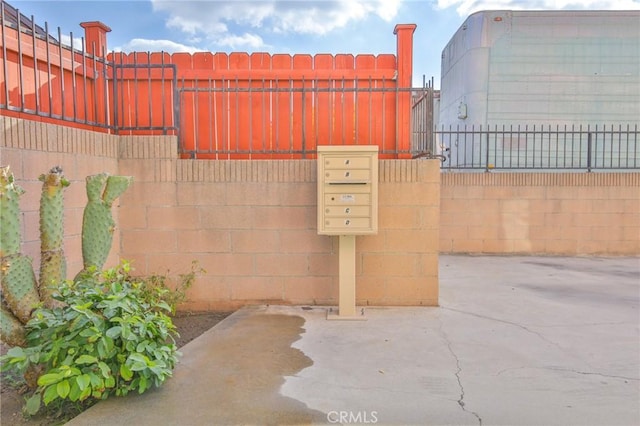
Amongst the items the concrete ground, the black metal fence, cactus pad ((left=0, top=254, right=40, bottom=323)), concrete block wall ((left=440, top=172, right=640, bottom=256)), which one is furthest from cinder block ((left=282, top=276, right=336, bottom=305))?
the black metal fence

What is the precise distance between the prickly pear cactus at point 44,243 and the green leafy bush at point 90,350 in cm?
12

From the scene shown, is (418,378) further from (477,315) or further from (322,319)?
(477,315)

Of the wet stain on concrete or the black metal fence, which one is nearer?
the wet stain on concrete

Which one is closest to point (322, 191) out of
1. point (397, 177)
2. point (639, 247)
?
point (397, 177)

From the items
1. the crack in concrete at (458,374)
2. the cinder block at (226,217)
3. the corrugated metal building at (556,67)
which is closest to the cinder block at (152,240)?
the cinder block at (226,217)

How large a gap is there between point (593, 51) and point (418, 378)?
403 inches

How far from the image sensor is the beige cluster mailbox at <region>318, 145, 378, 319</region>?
15.0 feet

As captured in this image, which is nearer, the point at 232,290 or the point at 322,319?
the point at 322,319

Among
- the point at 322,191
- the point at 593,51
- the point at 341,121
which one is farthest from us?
the point at 593,51

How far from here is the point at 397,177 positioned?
5062 mm

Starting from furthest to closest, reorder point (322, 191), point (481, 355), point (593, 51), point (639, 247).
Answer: point (593, 51)
point (639, 247)
point (322, 191)
point (481, 355)

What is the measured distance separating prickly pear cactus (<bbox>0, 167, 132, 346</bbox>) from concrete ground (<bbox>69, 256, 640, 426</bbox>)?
0.81m

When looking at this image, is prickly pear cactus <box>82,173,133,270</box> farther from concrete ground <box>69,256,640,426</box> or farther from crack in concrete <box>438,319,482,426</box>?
crack in concrete <box>438,319,482,426</box>

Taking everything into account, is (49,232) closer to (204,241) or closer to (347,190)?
(204,241)
